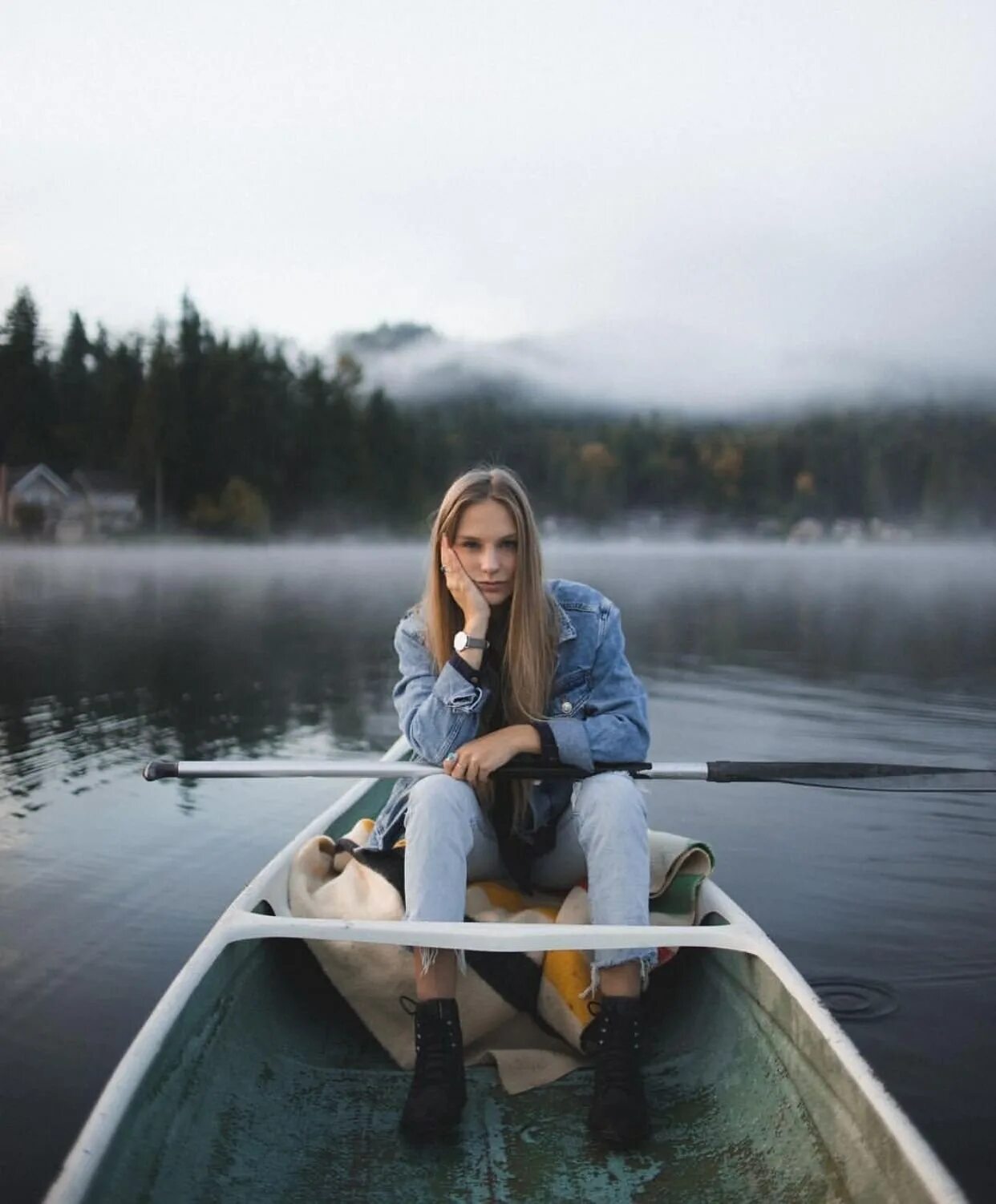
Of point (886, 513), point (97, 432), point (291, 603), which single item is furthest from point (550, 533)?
point (291, 603)

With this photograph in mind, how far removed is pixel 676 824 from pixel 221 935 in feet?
14.2

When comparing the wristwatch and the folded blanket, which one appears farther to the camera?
the wristwatch

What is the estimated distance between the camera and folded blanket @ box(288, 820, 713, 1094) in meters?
3.14

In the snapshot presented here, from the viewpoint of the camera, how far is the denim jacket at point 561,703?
11.1 ft

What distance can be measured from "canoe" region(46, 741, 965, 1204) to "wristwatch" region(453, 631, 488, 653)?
32.9 inches

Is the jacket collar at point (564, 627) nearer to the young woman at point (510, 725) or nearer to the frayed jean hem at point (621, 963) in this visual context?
the young woman at point (510, 725)

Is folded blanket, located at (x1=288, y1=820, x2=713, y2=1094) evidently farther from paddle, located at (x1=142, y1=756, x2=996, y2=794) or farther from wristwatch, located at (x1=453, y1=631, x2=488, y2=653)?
wristwatch, located at (x1=453, y1=631, x2=488, y2=653)

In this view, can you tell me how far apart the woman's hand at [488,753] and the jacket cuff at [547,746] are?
11 millimetres

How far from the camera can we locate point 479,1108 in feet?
9.59

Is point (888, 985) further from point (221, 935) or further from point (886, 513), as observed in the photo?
point (886, 513)

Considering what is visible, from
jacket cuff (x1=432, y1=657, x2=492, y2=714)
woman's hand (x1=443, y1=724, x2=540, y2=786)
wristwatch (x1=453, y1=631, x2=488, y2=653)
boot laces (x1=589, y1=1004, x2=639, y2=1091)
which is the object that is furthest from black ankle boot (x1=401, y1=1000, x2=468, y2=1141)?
wristwatch (x1=453, y1=631, x2=488, y2=653)

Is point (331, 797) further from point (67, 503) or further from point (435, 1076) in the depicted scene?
point (67, 503)

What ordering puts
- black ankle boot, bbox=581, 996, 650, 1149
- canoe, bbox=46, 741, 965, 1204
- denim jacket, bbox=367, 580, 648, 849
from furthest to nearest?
1. denim jacket, bbox=367, 580, 648, 849
2. black ankle boot, bbox=581, 996, 650, 1149
3. canoe, bbox=46, 741, 965, 1204

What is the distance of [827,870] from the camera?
6.08 m
